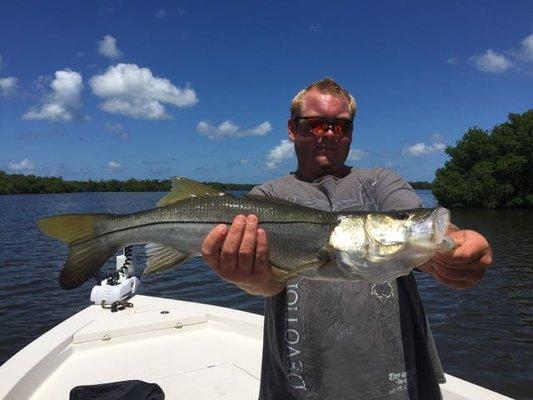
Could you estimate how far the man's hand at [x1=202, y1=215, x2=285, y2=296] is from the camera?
2986 millimetres

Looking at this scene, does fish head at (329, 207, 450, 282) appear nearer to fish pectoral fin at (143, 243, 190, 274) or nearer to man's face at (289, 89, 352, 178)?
man's face at (289, 89, 352, 178)

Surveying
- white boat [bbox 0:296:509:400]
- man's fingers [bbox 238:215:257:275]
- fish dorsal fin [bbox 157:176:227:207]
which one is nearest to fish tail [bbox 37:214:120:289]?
fish dorsal fin [bbox 157:176:227:207]

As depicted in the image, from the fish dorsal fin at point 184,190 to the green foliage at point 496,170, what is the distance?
230 ft

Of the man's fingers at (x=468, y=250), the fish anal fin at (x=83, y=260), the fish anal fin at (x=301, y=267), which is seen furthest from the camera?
the fish anal fin at (x=83, y=260)

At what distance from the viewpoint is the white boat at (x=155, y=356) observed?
564 centimetres

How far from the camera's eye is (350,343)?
297 centimetres

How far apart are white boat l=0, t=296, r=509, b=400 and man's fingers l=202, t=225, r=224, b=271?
10.4 feet

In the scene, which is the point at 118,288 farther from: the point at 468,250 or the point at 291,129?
the point at 468,250

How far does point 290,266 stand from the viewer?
3.03 metres

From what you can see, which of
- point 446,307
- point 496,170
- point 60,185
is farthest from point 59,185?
point 446,307

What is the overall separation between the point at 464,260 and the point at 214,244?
1521mm

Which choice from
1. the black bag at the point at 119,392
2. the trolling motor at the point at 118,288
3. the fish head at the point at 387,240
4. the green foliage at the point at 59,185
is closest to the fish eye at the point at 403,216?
the fish head at the point at 387,240

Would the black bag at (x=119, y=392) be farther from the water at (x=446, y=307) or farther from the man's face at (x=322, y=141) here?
the water at (x=446, y=307)

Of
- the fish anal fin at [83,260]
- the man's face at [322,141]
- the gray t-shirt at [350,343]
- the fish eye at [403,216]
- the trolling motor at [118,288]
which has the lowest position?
the trolling motor at [118,288]
